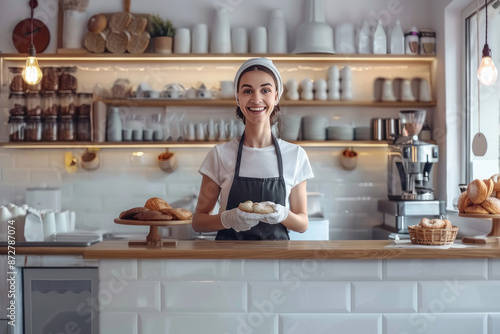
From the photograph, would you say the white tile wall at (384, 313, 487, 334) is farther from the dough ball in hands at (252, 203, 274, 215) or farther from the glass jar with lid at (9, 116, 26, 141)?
the glass jar with lid at (9, 116, 26, 141)

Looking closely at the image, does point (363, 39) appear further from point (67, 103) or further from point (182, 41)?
point (67, 103)

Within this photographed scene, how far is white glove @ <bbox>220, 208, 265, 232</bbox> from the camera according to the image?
211cm

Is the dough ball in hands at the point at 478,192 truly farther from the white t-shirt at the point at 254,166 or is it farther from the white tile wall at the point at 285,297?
the white t-shirt at the point at 254,166

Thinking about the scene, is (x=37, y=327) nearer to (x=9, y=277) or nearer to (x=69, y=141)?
(x=9, y=277)

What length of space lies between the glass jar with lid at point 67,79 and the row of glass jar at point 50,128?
0.23 meters

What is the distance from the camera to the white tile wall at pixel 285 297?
7.05 ft

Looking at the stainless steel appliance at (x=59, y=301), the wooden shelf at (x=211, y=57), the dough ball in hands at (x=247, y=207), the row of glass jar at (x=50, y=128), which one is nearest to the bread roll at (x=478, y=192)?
the dough ball in hands at (x=247, y=207)

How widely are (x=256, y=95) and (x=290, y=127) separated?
2247mm

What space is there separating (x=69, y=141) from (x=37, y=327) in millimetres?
1744

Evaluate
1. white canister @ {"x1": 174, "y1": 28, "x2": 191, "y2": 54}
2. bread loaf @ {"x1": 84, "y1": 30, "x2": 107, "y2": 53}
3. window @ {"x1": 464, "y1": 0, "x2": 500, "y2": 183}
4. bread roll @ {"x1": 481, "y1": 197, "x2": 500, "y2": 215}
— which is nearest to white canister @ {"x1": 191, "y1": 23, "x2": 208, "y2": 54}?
white canister @ {"x1": 174, "y1": 28, "x2": 191, "y2": 54}

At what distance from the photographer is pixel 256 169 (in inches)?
102

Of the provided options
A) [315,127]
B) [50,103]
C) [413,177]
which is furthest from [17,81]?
[413,177]

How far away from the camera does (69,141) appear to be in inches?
182

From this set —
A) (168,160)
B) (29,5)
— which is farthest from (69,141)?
(29,5)
